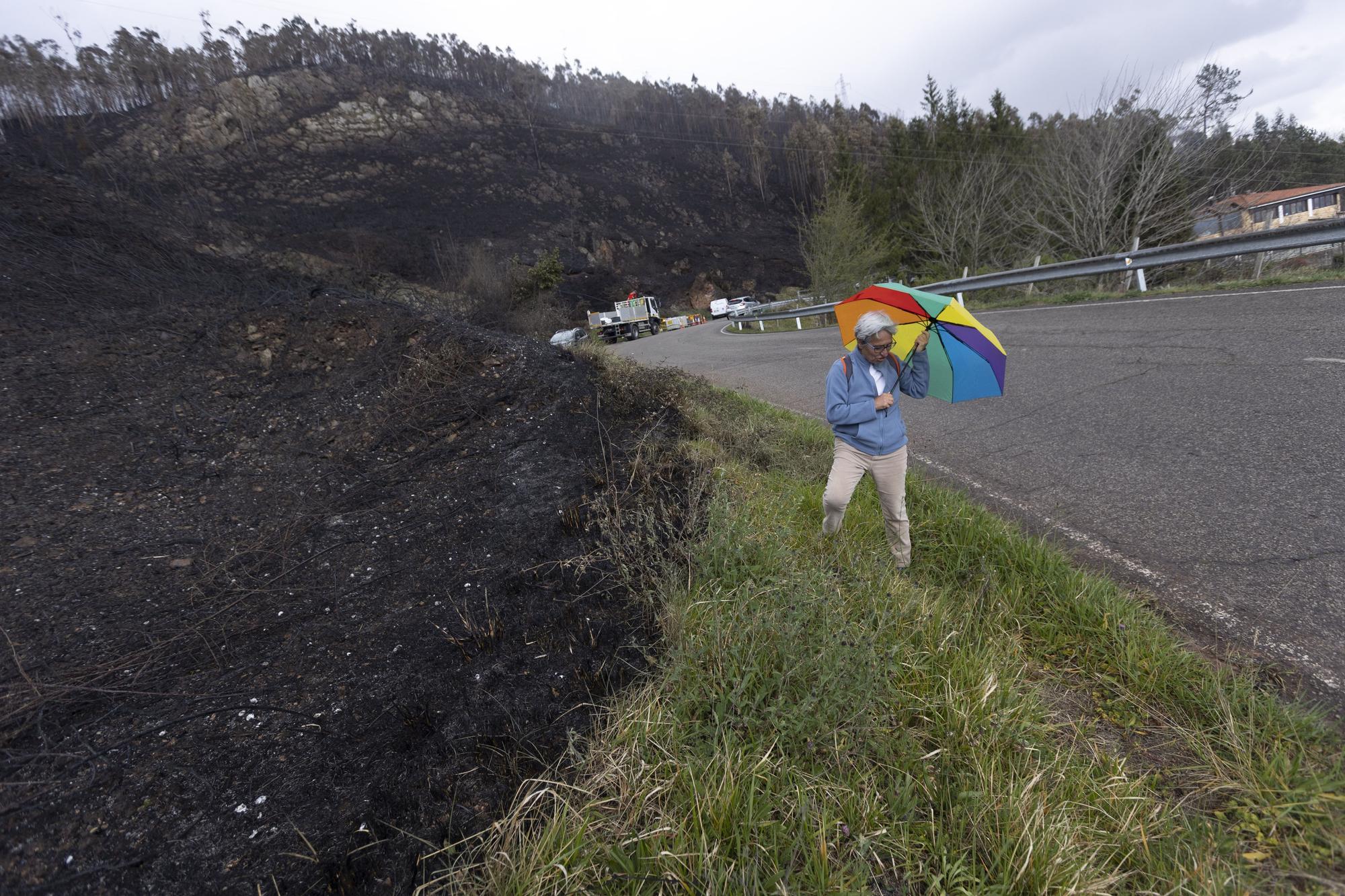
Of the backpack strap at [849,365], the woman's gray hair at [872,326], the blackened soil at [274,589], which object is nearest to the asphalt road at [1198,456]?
the backpack strap at [849,365]

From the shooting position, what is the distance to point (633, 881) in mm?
1625

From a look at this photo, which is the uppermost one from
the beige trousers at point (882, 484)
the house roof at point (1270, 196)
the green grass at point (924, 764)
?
the house roof at point (1270, 196)

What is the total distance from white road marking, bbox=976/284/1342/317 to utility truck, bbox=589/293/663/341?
2332cm

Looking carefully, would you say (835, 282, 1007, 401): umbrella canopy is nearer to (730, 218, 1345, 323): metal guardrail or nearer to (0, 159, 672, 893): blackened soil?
(0, 159, 672, 893): blackened soil

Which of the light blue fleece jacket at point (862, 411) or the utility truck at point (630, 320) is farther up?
the utility truck at point (630, 320)

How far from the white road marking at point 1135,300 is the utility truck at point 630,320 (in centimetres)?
2332

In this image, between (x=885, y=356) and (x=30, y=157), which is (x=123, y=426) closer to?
(x=885, y=356)

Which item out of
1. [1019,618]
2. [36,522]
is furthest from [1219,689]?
[36,522]

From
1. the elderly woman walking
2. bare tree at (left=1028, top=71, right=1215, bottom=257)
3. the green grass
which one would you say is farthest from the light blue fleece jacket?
bare tree at (left=1028, top=71, right=1215, bottom=257)

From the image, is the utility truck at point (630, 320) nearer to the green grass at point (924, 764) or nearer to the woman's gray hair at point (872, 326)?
the woman's gray hair at point (872, 326)

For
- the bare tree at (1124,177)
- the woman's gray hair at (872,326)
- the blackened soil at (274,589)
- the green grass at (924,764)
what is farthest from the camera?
the bare tree at (1124,177)

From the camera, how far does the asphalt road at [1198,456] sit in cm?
270

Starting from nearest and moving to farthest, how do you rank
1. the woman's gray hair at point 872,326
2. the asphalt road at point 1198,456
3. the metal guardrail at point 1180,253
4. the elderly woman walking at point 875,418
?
the asphalt road at point 1198,456
the woman's gray hair at point 872,326
the elderly woman walking at point 875,418
the metal guardrail at point 1180,253

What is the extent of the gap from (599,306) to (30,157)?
30458 mm
